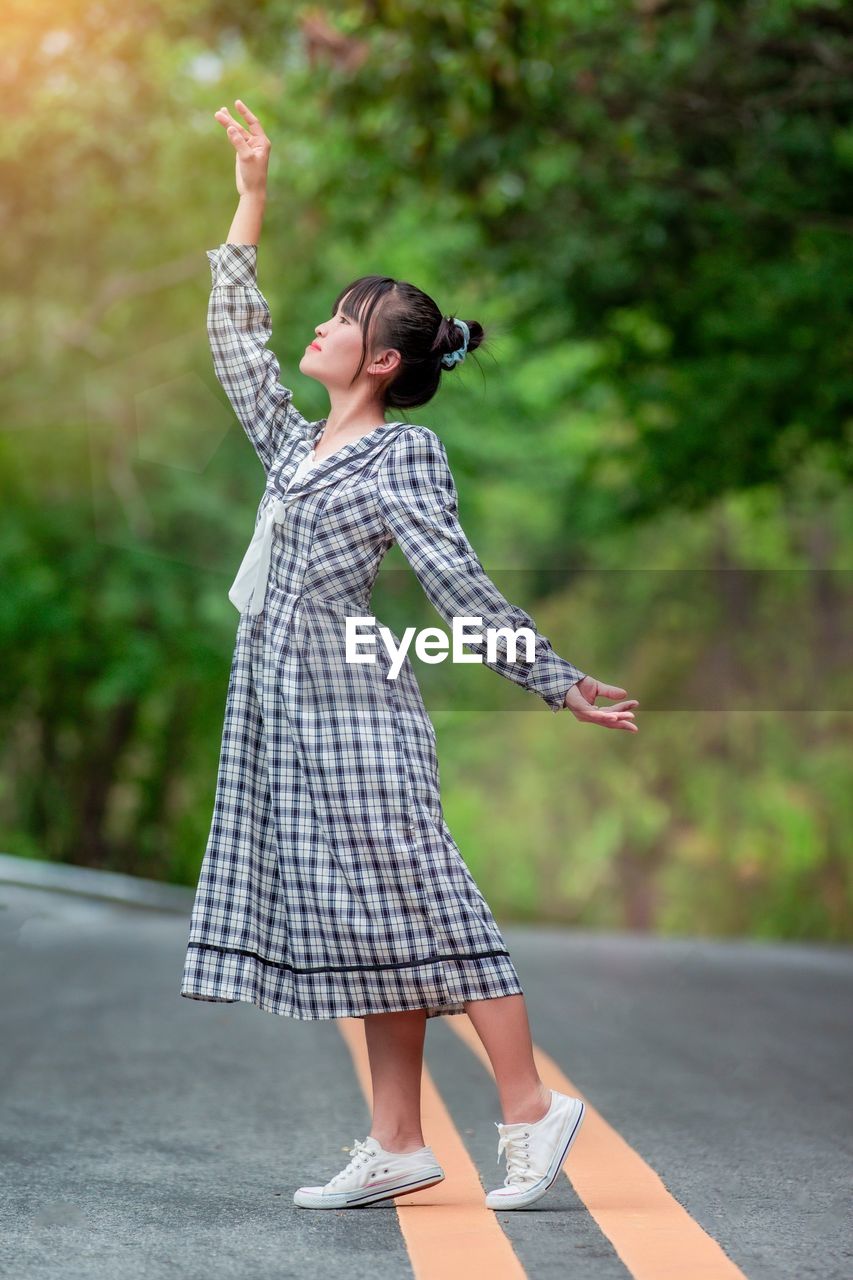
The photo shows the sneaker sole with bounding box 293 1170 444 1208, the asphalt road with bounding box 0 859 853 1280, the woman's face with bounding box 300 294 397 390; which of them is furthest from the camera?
the woman's face with bounding box 300 294 397 390

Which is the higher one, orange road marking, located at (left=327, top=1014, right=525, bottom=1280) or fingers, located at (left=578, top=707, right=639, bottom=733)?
fingers, located at (left=578, top=707, right=639, bottom=733)

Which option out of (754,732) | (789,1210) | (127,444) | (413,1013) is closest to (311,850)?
(413,1013)

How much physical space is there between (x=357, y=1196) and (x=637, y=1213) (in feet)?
1.82

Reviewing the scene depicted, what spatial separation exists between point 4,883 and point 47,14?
6.56 m

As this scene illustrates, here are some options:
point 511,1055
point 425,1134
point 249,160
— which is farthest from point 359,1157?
point 249,160

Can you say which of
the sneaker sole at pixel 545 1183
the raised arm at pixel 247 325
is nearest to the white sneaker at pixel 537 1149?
the sneaker sole at pixel 545 1183

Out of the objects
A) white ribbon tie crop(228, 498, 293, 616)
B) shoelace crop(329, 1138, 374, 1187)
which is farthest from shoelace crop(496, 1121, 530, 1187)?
white ribbon tie crop(228, 498, 293, 616)

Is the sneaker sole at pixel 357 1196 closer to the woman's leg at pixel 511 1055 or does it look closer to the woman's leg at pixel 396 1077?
the woman's leg at pixel 396 1077

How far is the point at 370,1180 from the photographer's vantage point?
380 centimetres

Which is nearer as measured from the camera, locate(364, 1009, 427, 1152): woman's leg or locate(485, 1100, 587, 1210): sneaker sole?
locate(485, 1100, 587, 1210): sneaker sole

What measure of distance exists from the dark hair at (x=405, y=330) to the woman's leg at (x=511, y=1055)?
1262 millimetres

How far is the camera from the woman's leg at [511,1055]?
368cm

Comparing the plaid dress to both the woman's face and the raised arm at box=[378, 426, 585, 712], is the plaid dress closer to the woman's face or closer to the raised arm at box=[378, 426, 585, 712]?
the raised arm at box=[378, 426, 585, 712]

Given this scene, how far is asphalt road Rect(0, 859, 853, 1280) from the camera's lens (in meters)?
3.37
